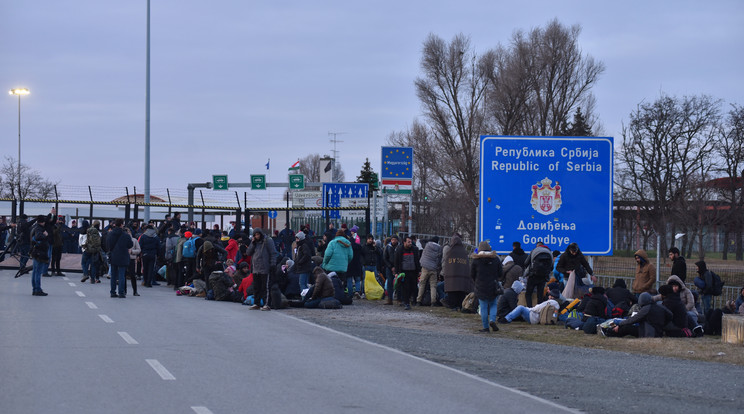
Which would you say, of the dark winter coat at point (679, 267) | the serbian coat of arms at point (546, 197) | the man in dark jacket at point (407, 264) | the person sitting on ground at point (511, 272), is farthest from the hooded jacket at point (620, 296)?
the man in dark jacket at point (407, 264)

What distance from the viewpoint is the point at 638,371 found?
1223 cm

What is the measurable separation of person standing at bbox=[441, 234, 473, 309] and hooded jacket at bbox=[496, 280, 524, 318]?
4.60ft

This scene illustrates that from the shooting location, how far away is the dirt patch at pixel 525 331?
15.0m

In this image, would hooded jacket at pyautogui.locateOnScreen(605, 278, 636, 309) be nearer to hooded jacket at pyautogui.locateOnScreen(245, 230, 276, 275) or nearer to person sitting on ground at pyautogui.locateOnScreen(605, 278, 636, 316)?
person sitting on ground at pyautogui.locateOnScreen(605, 278, 636, 316)

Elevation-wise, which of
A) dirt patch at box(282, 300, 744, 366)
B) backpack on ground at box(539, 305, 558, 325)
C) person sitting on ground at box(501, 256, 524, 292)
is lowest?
dirt patch at box(282, 300, 744, 366)

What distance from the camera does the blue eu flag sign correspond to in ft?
79.4

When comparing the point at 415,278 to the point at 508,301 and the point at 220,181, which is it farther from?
the point at 220,181

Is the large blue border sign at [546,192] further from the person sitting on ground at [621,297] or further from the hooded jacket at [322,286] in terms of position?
the hooded jacket at [322,286]

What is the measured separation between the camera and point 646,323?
55.2ft

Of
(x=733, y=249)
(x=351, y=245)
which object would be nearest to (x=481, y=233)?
(x=351, y=245)

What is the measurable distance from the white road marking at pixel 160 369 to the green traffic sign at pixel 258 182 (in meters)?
46.8

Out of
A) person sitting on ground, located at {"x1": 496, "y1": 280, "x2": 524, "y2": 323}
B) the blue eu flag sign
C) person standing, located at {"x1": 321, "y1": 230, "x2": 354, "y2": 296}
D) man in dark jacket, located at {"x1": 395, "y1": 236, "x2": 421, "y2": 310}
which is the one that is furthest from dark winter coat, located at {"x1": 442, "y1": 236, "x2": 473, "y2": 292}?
the blue eu flag sign

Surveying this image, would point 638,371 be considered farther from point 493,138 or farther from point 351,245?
point 351,245

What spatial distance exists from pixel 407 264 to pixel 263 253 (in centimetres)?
412
